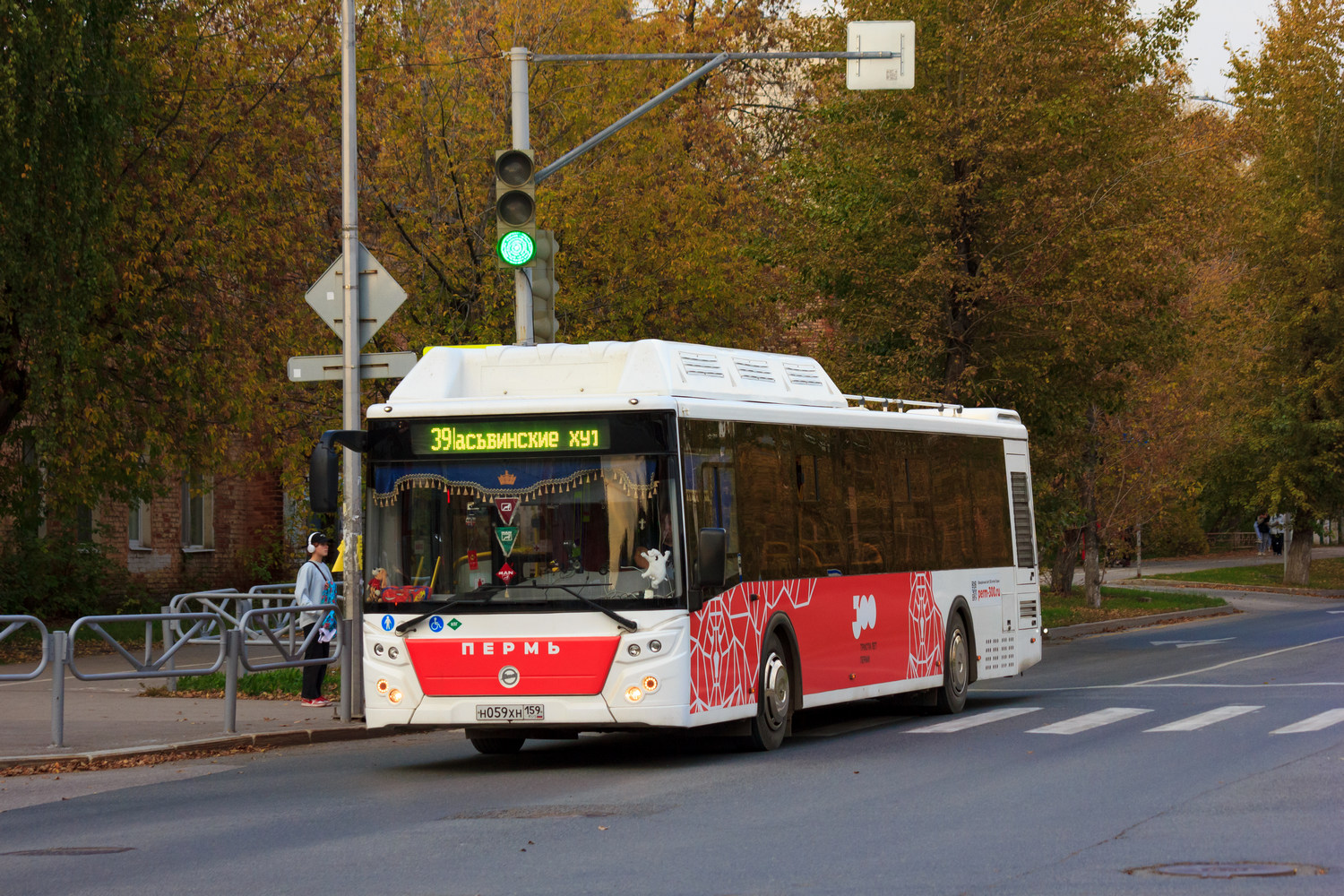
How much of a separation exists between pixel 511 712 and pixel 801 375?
465 cm

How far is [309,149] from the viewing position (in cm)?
2639

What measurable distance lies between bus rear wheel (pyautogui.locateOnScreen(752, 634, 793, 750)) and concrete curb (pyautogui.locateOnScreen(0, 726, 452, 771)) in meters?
2.57

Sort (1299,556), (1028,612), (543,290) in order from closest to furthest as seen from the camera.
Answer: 1. (543,290)
2. (1028,612)
3. (1299,556)

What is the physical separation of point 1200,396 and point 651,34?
1627 centimetres

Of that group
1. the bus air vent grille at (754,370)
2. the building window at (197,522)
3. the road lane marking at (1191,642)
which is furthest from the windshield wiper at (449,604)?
the building window at (197,522)

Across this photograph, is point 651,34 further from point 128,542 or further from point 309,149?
Result: point 128,542

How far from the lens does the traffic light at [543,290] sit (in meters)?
17.7

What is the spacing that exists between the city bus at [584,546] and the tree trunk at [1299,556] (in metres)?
40.3

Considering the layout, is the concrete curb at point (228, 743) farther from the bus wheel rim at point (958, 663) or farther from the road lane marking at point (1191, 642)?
the road lane marking at point (1191, 642)

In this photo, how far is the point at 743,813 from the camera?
10.5m

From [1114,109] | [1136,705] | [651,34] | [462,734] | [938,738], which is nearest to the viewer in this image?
[938,738]

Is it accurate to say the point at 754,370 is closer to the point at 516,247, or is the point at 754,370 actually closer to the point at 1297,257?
the point at 516,247

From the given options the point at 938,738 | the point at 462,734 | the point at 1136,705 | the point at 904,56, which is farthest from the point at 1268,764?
the point at 904,56

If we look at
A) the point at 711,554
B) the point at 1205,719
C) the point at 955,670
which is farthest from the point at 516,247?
the point at 1205,719
